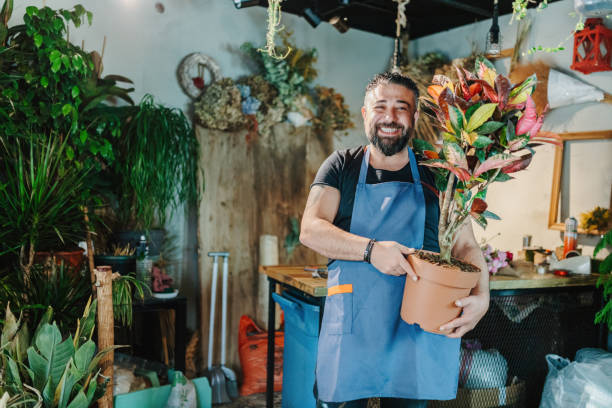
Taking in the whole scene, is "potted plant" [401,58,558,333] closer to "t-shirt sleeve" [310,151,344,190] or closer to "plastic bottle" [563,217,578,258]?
"t-shirt sleeve" [310,151,344,190]

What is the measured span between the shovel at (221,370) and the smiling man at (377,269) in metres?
1.71

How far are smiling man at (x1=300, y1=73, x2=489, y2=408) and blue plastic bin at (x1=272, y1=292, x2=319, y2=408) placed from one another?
598 mm

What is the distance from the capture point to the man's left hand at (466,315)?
1406 mm

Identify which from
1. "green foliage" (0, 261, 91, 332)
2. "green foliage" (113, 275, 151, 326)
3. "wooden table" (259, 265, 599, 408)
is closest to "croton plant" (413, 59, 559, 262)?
"wooden table" (259, 265, 599, 408)

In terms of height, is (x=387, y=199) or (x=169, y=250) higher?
(x=387, y=199)

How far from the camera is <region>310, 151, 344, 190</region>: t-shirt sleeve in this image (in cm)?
169

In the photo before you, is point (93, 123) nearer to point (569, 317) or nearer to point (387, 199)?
point (387, 199)

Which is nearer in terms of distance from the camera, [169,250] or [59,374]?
[59,374]

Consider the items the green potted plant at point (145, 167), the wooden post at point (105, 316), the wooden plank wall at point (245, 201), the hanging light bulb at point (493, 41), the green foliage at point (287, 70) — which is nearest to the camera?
the wooden post at point (105, 316)

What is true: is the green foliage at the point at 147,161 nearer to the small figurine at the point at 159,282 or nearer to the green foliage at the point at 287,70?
the small figurine at the point at 159,282

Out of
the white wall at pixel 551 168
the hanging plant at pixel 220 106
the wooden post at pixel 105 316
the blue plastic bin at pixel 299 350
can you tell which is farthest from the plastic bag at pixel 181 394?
the white wall at pixel 551 168

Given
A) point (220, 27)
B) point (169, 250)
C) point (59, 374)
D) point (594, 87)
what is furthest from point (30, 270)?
point (594, 87)

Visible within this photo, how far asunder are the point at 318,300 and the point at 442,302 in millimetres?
961

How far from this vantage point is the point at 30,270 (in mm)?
2242
